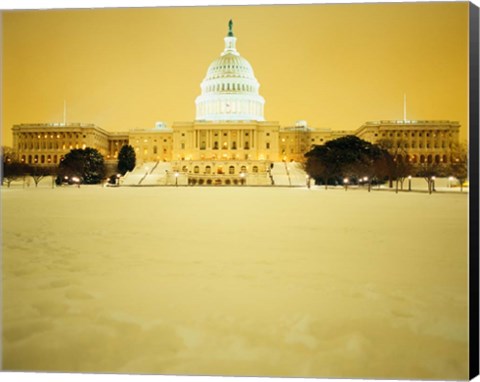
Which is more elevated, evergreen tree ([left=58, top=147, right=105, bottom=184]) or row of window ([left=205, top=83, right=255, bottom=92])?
row of window ([left=205, top=83, right=255, bottom=92])

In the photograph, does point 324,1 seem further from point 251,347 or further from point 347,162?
point 347,162

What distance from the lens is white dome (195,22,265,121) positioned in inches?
3221

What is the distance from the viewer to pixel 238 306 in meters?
5.43

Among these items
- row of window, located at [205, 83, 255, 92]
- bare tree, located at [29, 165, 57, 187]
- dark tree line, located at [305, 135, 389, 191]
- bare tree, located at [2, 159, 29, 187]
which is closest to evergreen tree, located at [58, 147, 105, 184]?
bare tree, located at [29, 165, 57, 187]

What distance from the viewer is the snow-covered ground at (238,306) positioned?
14.9 feet

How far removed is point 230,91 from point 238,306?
78639 millimetres

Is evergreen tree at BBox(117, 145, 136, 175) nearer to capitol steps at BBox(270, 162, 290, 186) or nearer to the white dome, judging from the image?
capitol steps at BBox(270, 162, 290, 186)

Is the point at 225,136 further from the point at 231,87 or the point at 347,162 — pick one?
the point at 347,162

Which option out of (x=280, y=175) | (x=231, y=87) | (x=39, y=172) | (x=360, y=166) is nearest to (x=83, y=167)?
(x=39, y=172)

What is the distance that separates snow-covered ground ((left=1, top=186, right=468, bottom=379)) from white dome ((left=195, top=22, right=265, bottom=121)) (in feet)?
244

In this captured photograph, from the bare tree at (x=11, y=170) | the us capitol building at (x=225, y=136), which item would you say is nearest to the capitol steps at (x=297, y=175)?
the us capitol building at (x=225, y=136)

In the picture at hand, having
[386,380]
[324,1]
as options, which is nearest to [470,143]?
[324,1]

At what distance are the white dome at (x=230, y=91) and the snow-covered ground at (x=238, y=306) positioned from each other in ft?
244

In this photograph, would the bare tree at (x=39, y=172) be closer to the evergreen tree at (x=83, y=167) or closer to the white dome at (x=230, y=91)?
the evergreen tree at (x=83, y=167)
